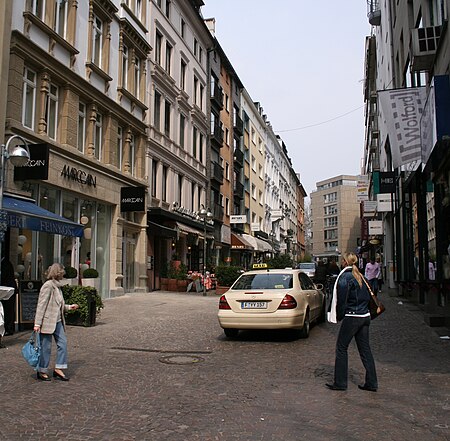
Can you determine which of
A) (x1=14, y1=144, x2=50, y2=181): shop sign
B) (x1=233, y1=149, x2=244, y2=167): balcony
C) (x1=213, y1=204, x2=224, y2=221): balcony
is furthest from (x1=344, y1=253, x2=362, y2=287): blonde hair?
(x1=233, y1=149, x2=244, y2=167): balcony

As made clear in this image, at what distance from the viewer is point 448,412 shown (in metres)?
5.62

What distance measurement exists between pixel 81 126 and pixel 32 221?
8.60 meters

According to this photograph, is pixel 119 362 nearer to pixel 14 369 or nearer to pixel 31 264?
pixel 14 369

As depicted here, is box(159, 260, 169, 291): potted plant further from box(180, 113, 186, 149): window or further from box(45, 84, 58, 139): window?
box(45, 84, 58, 139): window

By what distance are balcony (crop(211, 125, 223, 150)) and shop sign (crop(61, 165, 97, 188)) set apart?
1882 cm

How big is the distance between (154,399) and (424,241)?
11986mm

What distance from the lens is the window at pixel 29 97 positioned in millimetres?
15562

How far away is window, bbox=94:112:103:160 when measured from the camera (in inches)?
790

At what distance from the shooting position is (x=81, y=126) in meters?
19.1

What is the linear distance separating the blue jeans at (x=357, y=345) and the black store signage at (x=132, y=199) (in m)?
15.3

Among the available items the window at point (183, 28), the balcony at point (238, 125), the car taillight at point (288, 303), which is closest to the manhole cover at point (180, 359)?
the car taillight at point (288, 303)

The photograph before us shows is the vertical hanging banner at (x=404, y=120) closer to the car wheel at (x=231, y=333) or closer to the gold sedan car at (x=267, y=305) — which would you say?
the gold sedan car at (x=267, y=305)

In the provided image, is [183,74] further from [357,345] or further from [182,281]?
[357,345]

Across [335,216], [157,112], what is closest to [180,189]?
[157,112]
